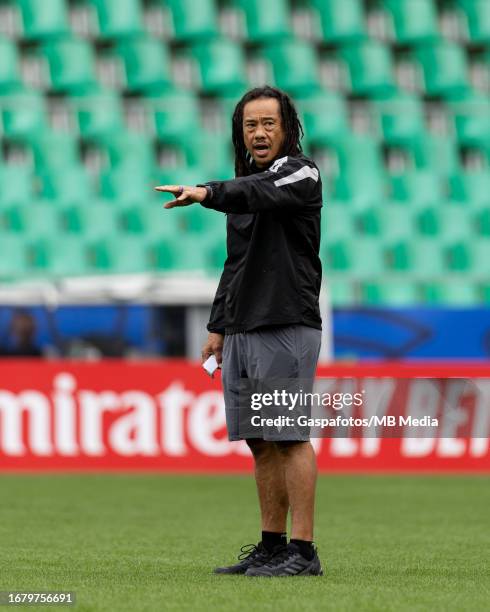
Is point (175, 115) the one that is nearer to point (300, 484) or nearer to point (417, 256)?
point (417, 256)

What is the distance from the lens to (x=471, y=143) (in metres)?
26.5

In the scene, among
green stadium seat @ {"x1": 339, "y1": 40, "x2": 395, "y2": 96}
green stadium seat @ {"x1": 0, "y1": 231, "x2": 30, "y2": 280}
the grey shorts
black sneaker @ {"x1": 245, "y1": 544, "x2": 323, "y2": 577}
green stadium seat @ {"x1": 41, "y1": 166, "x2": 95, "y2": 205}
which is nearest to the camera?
the grey shorts

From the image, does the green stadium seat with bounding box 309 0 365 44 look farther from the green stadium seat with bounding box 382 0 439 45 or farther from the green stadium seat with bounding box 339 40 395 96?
the green stadium seat with bounding box 382 0 439 45

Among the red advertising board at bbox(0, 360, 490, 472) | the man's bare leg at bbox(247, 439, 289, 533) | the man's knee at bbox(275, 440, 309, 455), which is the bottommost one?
the red advertising board at bbox(0, 360, 490, 472)

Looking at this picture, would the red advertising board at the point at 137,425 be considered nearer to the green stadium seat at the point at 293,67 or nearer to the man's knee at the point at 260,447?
the man's knee at the point at 260,447

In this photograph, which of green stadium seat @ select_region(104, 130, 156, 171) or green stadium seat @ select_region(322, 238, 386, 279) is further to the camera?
green stadium seat @ select_region(322, 238, 386, 279)

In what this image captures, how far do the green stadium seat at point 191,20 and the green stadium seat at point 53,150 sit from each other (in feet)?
10.6

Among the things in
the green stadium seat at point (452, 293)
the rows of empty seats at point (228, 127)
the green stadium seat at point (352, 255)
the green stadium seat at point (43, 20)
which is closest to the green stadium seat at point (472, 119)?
the rows of empty seats at point (228, 127)

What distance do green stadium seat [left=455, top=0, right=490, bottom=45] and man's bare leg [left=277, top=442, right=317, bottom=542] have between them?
22909 mm

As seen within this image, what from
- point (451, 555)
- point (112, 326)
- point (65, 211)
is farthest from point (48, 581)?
point (65, 211)

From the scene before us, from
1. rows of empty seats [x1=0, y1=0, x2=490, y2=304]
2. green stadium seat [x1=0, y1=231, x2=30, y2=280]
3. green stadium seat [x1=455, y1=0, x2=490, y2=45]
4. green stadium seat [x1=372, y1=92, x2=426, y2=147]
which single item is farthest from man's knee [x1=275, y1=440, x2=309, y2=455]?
green stadium seat [x1=455, y1=0, x2=490, y2=45]

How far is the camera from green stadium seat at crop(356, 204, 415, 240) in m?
25.3

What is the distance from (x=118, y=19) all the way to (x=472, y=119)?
6721 mm

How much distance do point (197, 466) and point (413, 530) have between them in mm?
6357
